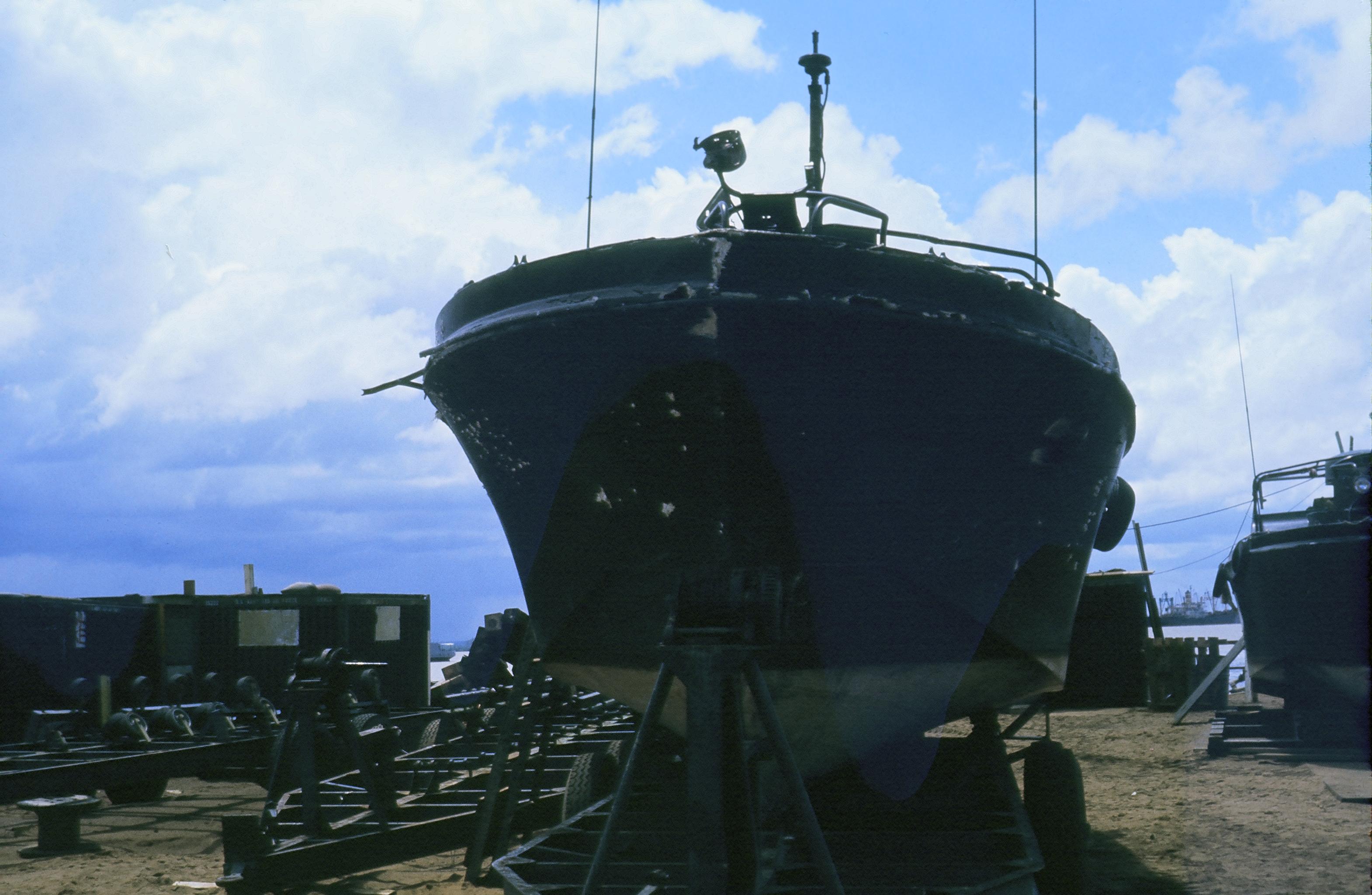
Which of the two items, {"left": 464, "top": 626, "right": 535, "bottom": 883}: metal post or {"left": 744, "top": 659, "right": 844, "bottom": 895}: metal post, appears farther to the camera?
{"left": 464, "top": 626, "right": 535, "bottom": 883}: metal post

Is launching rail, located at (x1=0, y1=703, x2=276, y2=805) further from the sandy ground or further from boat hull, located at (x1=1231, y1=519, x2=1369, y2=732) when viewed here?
boat hull, located at (x1=1231, y1=519, x2=1369, y2=732)

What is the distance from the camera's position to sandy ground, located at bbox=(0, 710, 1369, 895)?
5230mm

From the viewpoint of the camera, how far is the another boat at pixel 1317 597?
10211 millimetres

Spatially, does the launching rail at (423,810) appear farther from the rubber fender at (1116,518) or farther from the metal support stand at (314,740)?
the rubber fender at (1116,518)

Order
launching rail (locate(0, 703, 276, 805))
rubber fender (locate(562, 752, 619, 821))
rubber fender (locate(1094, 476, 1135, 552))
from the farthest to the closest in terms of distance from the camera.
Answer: launching rail (locate(0, 703, 276, 805)) < rubber fender (locate(1094, 476, 1135, 552)) < rubber fender (locate(562, 752, 619, 821))

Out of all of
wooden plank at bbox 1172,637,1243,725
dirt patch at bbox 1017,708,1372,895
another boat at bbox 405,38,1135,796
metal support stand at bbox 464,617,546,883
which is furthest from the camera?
wooden plank at bbox 1172,637,1243,725

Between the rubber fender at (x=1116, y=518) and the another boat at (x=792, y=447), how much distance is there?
1.74m

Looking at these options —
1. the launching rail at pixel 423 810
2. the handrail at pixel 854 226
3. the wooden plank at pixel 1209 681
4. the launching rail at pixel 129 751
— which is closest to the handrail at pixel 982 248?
the handrail at pixel 854 226

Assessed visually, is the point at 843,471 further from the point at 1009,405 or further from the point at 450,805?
the point at 450,805

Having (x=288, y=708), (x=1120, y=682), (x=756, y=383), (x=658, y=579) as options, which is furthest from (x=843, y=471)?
(x=288, y=708)

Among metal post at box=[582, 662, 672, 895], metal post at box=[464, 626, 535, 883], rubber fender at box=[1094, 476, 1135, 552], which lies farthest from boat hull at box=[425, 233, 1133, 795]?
rubber fender at box=[1094, 476, 1135, 552]

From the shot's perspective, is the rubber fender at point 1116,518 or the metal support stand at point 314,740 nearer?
the metal support stand at point 314,740

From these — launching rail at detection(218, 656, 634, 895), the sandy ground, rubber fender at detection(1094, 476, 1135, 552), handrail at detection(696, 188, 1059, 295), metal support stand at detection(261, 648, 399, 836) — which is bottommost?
the sandy ground

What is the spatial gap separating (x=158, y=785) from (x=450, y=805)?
4.03 m
